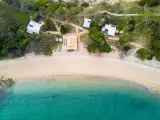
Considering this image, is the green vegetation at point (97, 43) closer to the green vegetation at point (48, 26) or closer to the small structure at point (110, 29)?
the small structure at point (110, 29)

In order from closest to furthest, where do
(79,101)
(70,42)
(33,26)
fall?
(70,42), (79,101), (33,26)

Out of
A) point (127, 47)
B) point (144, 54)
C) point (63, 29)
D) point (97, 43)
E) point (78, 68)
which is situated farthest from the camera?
point (78, 68)

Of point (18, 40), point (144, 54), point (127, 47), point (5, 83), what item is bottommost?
point (5, 83)

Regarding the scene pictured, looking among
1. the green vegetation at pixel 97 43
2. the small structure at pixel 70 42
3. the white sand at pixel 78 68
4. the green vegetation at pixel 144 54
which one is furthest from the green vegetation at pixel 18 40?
the green vegetation at pixel 144 54

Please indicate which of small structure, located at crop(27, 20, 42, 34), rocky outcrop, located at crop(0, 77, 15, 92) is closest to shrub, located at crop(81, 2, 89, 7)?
small structure, located at crop(27, 20, 42, 34)

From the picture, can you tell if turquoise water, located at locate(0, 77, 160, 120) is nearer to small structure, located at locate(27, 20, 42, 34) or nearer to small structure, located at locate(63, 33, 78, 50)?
small structure, located at locate(63, 33, 78, 50)

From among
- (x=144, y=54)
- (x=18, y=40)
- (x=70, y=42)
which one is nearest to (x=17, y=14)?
(x=18, y=40)

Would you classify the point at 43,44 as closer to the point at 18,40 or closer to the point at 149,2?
the point at 18,40
